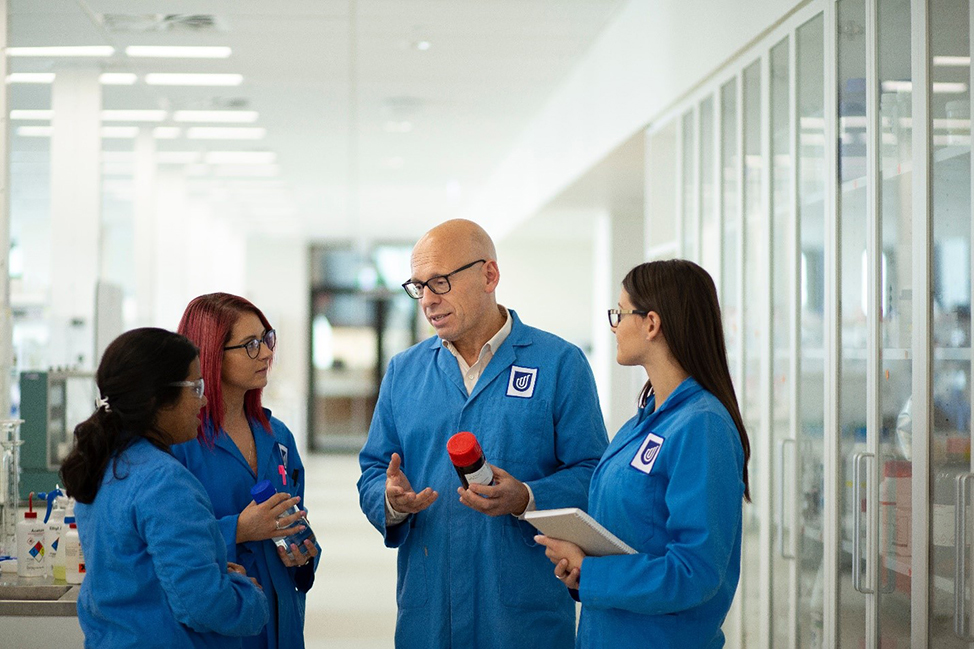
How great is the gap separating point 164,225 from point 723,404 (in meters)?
10.4

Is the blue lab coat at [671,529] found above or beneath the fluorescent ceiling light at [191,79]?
Answer: beneath

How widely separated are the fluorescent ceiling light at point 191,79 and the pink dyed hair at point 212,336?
552cm

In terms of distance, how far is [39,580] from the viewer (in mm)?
3234

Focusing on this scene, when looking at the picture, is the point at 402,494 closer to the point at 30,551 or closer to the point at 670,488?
the point at 670,488

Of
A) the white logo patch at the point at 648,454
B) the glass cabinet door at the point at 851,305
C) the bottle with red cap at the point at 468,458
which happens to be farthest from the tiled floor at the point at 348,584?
the white logo patch at the point at 648,454

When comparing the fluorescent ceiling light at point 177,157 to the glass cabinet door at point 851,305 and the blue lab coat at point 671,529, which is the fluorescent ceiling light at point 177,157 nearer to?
the glass cabinet door at point 851,305

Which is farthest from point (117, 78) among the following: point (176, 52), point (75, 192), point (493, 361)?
point (493, 361)

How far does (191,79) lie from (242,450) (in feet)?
19.4

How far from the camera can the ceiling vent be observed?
625 cm

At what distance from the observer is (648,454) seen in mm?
2012

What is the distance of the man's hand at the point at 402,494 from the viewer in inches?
92.9

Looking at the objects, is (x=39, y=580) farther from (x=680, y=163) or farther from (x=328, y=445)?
(x=328, y=445)

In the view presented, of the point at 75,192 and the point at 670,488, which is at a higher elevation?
the point at 75,192

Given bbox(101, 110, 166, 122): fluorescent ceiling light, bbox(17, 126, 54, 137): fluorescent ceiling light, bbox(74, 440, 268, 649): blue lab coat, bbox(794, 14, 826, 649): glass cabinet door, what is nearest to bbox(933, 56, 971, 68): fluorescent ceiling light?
bbox(794, 14, 826, 649): glass cabinet door
